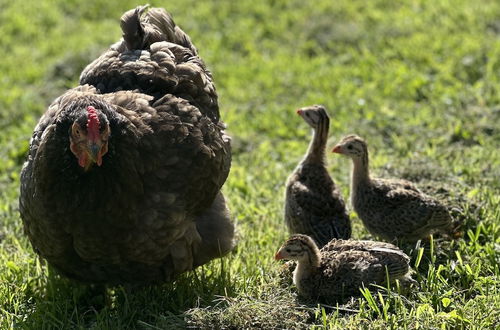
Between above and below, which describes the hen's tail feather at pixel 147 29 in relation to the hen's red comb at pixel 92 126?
above

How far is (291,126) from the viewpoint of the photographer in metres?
9.12

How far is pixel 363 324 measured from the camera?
4.90 meters

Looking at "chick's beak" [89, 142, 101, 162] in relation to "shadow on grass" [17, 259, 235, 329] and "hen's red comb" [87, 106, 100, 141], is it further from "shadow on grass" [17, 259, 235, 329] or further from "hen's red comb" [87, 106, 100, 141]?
"shadow on grass" [17, 259, 235, 329]

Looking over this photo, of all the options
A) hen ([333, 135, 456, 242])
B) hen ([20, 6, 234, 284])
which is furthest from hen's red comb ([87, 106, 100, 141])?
hen ([333, 135, 456, 242])

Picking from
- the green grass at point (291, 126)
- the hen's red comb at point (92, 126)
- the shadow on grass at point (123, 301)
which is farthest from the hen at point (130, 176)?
the green grass at point (291, 126)

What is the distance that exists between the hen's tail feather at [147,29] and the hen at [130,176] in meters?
0.21

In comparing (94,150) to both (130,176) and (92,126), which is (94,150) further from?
(130,176)

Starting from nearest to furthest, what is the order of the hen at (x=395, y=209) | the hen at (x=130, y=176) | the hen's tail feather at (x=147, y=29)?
the hen at (x=130, y=176), the hen at (x=395, y=209), the hen's tail feather at (x=147, y=29)

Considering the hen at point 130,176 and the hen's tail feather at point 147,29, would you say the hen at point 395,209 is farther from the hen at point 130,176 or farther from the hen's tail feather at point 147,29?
the hen's tail feather at point 147,29

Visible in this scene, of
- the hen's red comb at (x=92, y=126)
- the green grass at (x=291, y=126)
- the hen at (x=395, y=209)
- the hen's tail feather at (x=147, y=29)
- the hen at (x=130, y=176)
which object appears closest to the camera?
the hen's red comb at (x=92, y=126)

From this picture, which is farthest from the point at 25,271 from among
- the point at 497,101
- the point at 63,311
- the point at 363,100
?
the point at 497,101

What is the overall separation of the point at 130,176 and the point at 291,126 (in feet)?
13.8

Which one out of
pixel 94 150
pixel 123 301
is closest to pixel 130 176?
pixel 94 150

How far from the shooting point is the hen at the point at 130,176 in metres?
5.07
